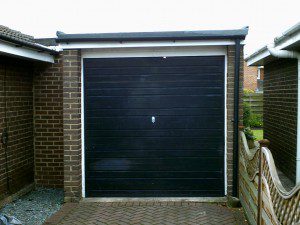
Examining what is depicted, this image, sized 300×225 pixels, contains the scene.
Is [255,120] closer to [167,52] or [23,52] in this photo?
[167,52]

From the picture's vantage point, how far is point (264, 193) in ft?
14.8

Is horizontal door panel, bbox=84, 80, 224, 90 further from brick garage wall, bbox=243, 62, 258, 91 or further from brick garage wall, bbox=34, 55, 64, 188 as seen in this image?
brick garage wall, bbox=243, 62, 258, 91

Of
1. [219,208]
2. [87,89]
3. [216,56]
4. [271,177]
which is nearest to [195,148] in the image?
[219,208]

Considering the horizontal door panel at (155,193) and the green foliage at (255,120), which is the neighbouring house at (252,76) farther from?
the horizontal door panel at (155,193)

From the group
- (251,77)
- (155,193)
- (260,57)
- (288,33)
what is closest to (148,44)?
(288,33)

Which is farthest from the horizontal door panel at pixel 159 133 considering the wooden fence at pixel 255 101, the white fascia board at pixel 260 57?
the wooden fence at pixel 255 101

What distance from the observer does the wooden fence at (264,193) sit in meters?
3.14

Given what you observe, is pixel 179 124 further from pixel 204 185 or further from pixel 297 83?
pixel 297 83

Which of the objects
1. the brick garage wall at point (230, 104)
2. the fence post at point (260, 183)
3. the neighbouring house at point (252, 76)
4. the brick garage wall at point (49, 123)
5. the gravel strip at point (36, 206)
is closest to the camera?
the fence post at point (260, 183)

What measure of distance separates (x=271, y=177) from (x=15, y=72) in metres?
5.40

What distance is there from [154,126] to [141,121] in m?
0.26

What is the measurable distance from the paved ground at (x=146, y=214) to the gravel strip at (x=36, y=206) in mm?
246

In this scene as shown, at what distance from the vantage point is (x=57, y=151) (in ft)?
27.9

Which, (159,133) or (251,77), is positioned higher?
(251,77)
